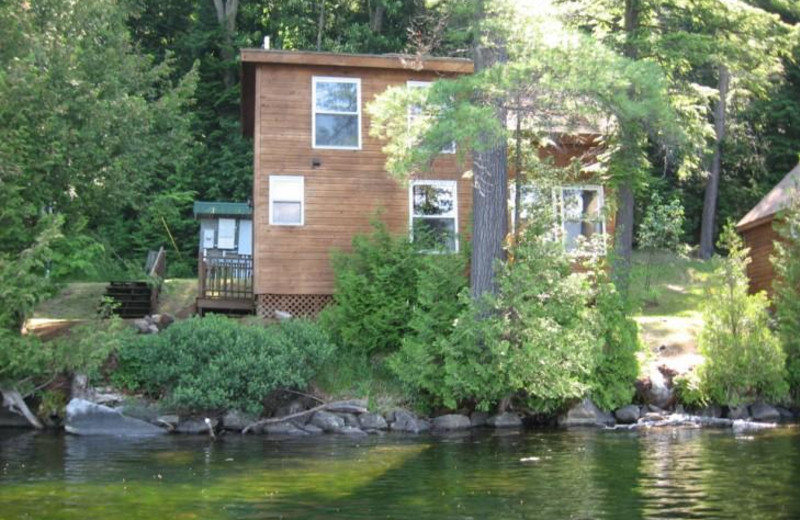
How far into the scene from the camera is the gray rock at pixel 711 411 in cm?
1794

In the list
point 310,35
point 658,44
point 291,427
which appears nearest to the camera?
point 291,427

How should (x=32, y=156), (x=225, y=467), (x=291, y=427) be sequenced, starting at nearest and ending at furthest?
(x=225, y=467) → (x=291, y=427) → (x=32, y=156)

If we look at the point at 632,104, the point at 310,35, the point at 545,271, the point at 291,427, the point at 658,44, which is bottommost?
the point at 291,427

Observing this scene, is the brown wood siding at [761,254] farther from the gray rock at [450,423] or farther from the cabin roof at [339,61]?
the gray rock at [450,423]

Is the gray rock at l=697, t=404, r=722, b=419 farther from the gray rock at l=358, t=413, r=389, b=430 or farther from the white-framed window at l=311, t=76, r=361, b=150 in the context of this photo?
the white-framed window at l=311, t=76, r=361, b=150

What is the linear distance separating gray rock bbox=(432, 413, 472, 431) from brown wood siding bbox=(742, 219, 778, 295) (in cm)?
1184

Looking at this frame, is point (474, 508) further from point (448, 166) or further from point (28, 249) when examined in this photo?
point (448, 166)

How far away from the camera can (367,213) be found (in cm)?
2116

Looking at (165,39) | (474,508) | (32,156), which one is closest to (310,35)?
(165,39)

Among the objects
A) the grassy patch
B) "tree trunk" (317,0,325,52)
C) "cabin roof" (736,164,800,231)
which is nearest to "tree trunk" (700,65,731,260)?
the grassy patch

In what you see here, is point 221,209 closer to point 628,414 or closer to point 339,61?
point 339,61

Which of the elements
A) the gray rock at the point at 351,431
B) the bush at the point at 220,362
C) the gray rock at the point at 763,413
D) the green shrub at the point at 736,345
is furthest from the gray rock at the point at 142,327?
the gray rock at the point at 763,413

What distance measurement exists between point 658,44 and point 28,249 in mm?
14366

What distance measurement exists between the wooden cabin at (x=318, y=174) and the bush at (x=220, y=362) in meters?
3.36
